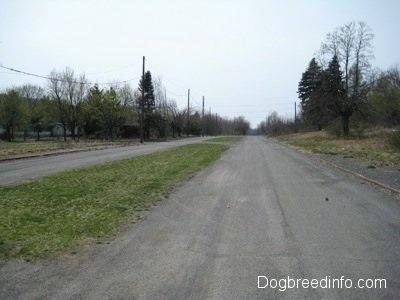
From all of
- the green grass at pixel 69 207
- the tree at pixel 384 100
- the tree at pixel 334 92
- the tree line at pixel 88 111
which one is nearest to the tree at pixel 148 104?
the tree line at pixel 88 111

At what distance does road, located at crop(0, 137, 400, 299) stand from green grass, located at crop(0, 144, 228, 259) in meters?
0.50

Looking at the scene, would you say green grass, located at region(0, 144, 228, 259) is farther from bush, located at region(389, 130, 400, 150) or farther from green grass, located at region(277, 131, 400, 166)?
bush, located at region(389, 130, 400, 150)

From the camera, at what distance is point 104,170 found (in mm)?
19969

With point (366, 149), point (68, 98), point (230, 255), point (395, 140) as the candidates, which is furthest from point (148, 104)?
point (230, 255)

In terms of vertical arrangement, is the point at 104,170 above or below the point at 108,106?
below

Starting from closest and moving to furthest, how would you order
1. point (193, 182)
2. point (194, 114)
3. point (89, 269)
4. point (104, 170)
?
point (89, 269), point (193, 182), point (104, 170), point (194, 114)

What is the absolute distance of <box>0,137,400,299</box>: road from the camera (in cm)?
525

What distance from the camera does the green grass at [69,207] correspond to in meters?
7.36

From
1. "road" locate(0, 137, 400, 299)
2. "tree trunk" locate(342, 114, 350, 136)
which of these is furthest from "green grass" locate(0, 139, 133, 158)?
"tree trunk" locate(342, 114, 350, 136)

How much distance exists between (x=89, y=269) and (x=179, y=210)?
185 inches

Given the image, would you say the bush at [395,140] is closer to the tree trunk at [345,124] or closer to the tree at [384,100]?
the tree at [384,100]

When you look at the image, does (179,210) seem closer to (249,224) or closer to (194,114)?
(249,224)

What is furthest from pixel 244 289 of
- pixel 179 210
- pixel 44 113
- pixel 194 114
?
pixel 194 114

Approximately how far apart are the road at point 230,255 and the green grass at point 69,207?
498 millimetres
